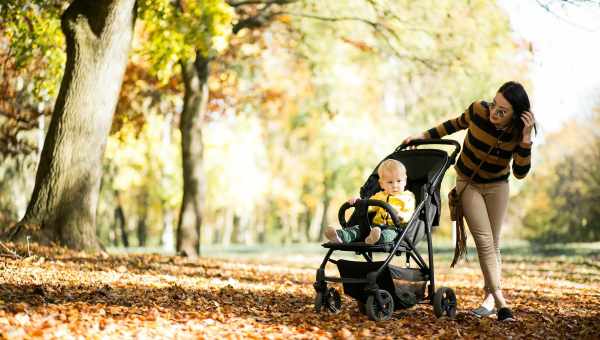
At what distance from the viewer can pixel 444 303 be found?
21.2 ft

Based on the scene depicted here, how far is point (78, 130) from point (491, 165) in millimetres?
6265

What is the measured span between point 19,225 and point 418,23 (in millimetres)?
8323

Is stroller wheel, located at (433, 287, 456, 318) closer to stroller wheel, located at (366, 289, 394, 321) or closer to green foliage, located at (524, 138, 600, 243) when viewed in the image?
stroller wheel, located at (366, 289, 394, 321)

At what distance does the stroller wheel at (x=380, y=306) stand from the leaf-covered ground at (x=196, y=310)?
7cm

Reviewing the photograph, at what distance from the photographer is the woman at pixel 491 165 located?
605 centimetres

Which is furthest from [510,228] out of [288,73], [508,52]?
[508,52]

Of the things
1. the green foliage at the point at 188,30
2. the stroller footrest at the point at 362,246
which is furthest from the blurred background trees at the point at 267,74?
the stroller footrest at the point at 362,246

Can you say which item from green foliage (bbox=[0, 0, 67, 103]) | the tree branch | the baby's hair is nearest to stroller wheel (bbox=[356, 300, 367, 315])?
the baby's hair

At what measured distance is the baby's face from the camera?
246 inches

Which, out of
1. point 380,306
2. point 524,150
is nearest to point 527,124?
point 524,150

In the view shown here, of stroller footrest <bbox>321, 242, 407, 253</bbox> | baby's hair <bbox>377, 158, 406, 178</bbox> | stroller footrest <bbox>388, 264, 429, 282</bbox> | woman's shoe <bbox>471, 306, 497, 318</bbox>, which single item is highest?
baby's hair <bbox>377, 158, 406, 178</bbox>

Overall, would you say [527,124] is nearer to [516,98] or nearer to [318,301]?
[516,98]

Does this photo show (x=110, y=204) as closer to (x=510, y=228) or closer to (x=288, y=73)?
(x=288, y=73)

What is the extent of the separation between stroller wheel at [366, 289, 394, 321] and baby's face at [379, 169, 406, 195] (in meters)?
0.88
